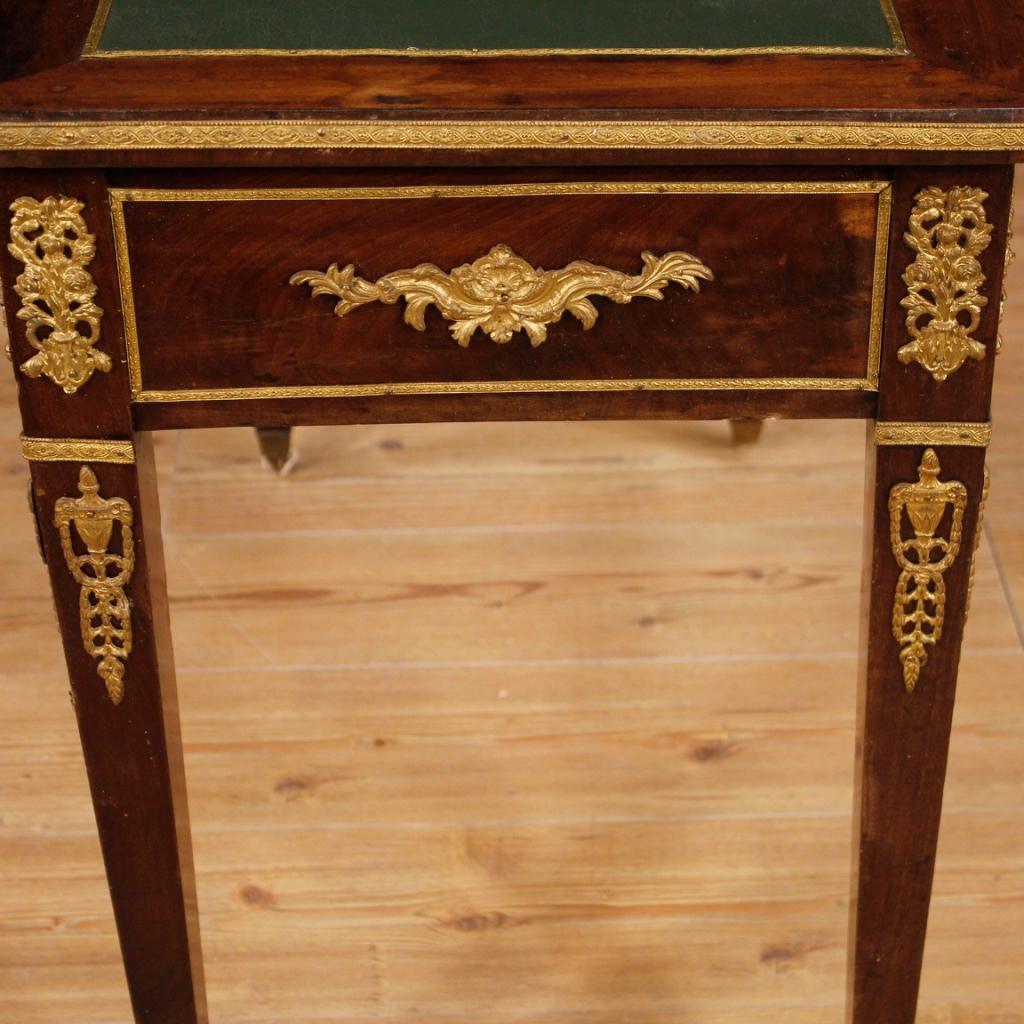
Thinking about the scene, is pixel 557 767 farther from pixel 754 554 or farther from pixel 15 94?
pixel 15 94

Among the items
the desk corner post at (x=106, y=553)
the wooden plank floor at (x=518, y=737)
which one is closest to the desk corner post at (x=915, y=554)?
the wooden plank floor at (x=518, y=737)

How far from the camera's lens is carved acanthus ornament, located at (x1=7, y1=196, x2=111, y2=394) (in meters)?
0.89

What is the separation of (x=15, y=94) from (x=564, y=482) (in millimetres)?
1062

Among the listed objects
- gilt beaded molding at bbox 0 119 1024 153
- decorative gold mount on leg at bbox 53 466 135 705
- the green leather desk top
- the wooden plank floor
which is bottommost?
the wooden plank floor

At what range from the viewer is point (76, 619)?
1.02m

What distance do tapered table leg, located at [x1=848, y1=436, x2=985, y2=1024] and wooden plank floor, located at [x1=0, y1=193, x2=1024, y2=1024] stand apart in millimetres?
192

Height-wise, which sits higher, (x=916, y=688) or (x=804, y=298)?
(x=804, y=298)

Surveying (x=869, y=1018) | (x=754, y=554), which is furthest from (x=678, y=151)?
(x=754, y=554)

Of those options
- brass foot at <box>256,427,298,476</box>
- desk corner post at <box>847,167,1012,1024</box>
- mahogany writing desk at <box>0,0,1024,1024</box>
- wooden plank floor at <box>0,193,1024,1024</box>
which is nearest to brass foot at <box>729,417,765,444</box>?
wooden plank floor at <box>0,193,1024,1024</box>

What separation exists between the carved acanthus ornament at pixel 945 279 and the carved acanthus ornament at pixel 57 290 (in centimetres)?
39

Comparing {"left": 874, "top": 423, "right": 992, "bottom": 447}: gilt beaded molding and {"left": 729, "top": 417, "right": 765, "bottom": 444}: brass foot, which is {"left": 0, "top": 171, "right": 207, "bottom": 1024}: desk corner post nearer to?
{"left": 874, "top": 423, "right": 992, "bottom": 447}: gilt beaded molding

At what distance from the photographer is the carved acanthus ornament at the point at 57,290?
0.89 metres

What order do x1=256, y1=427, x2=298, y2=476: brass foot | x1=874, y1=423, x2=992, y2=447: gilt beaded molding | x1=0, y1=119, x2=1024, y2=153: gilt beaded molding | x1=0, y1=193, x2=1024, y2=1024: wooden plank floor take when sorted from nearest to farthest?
x1=0, y1=119, x2=1024, y2=153: gilt beaded molding → x1=874, y1=423, x2=992, y2=447: gilt beaded molding → x1=0, y1=193, x2=1024, y2=1024: wooden plank floor → x1=256, y1=427, x2=298, y2=476: brass foot

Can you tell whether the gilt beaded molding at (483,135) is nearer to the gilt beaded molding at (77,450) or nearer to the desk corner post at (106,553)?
the desk corner post at (106,553)
